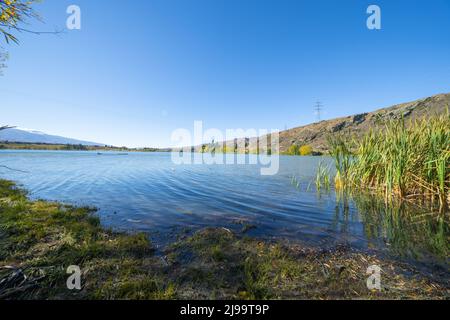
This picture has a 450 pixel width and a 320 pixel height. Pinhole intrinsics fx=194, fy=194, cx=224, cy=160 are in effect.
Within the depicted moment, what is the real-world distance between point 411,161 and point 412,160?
9cm

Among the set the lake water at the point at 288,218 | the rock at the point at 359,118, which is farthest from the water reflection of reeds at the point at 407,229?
the rock at the point at 359,118

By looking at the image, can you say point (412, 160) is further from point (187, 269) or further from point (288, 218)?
point (187, 269)

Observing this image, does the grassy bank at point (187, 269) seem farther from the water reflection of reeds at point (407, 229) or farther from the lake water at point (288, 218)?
the water reflection of reeds at point (407, 229)

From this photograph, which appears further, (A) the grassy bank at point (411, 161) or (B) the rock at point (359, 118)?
(B) the rock at point (359, 118)

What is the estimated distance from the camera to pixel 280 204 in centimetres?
1140

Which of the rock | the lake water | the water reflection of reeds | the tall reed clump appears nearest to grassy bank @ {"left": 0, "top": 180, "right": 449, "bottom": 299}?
the lake water

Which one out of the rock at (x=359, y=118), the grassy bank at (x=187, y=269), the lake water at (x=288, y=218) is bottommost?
the lake water at (x=288, y=218)

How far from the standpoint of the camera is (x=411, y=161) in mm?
10289

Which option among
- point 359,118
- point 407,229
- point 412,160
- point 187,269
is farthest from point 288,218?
point 359,118

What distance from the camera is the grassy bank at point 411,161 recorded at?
953 cm

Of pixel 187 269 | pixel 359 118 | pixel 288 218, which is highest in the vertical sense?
pixel 359 118

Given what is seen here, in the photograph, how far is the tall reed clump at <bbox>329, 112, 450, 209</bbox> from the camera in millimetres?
9523
